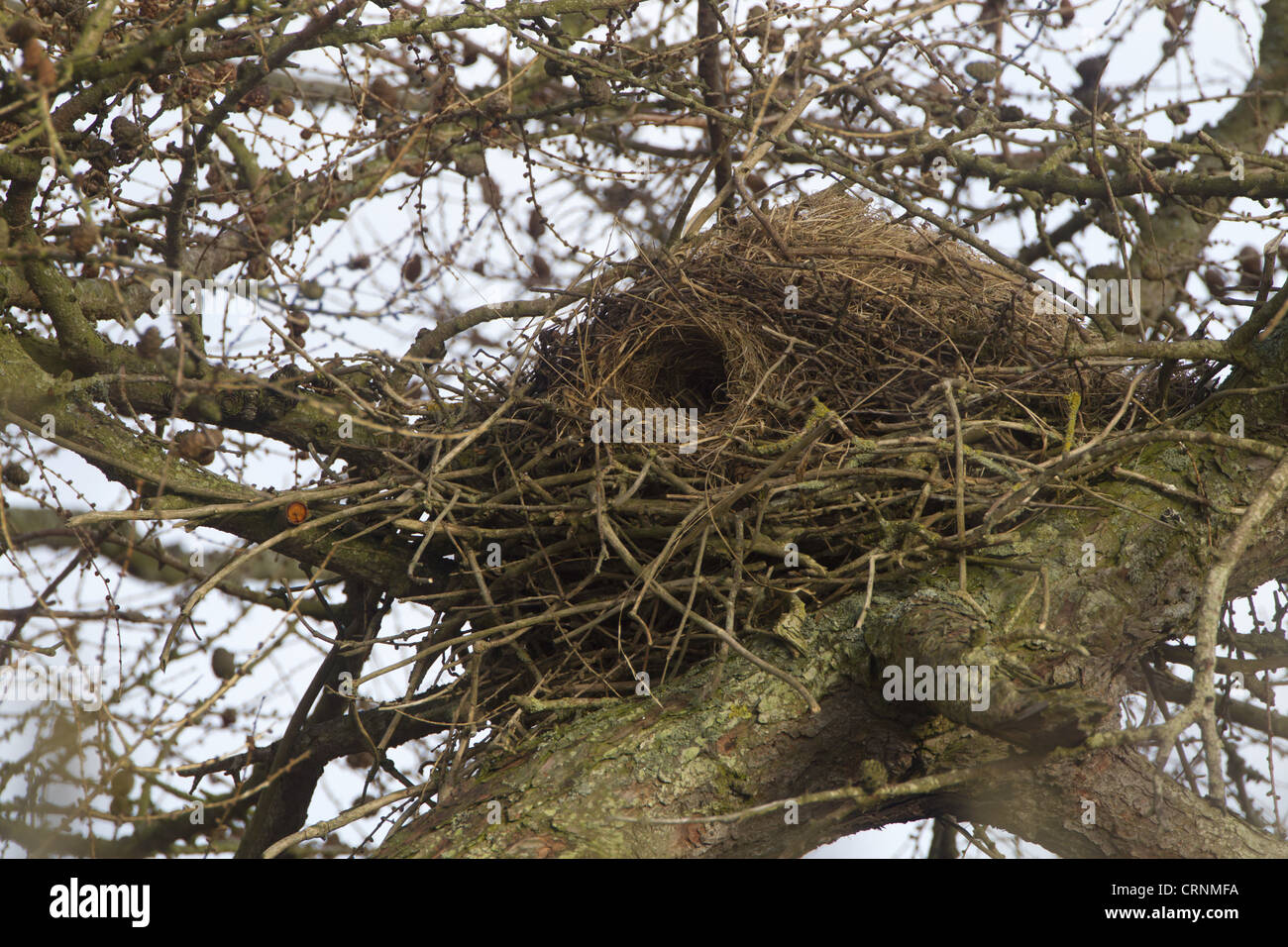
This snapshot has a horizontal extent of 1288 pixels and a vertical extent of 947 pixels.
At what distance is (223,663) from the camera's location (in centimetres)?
341

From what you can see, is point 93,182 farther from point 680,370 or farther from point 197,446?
point 680,370

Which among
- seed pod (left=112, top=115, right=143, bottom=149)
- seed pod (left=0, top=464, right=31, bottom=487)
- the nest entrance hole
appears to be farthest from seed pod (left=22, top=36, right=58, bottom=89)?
the nest entrance hole

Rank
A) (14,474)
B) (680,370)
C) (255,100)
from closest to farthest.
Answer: (14,474)
(255,100)
(680,370)

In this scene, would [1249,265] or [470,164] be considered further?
[470,164]

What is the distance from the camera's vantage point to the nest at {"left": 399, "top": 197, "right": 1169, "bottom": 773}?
235cm

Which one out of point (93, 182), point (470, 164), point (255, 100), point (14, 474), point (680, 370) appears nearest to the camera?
point (93, 182)

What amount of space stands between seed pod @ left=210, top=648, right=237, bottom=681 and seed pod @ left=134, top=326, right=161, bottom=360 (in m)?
0.99

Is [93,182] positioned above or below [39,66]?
above

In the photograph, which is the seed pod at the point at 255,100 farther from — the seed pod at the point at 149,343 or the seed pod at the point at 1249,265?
the seed pod at the point at 1249,265

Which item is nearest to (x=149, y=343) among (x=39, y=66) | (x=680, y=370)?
(x=39, y=66)

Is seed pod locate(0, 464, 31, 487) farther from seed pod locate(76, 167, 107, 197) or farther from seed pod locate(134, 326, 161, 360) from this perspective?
seed pod locate(76, 167, 107, 197)

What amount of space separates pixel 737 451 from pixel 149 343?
5.76 feet

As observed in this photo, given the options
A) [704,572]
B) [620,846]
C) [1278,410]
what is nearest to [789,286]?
[704,572]
